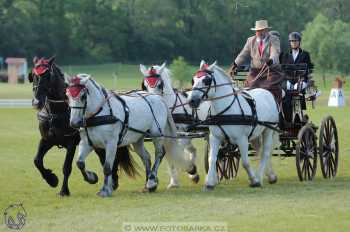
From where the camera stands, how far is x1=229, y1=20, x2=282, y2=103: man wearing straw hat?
13.7 meters

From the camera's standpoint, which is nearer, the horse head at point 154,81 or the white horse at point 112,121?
the white horse at point 112,121

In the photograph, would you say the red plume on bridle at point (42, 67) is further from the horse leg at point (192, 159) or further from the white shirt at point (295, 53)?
the white shirt at point (295, 53)

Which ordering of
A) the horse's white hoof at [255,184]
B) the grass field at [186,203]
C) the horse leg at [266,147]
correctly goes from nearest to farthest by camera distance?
the grass field at [186,203] < the horse's white hoof at [255,184] < the horse leg at [266,147]

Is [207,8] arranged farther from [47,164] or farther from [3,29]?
[3,29]

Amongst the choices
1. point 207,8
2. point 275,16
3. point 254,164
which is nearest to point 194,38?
point 207,8

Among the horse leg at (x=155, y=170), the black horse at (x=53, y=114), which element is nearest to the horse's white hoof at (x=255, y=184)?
the horse leg at (x=155, y=170)

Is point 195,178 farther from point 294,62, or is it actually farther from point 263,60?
point 294,62

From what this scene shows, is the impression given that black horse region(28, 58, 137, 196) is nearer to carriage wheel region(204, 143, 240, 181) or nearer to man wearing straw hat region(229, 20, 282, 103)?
carriage wheel region(204, 143, 240, 181)

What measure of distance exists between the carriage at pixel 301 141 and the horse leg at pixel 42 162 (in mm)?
2728

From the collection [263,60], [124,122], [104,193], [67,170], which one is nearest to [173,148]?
[124,122]

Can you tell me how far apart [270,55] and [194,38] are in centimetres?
5086

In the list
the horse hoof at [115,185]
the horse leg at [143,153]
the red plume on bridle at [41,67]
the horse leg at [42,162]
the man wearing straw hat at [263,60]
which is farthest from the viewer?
the man wearing straw hat at [263,60]

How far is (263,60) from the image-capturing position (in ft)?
45.8

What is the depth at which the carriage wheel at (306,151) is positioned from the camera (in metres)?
13.5
